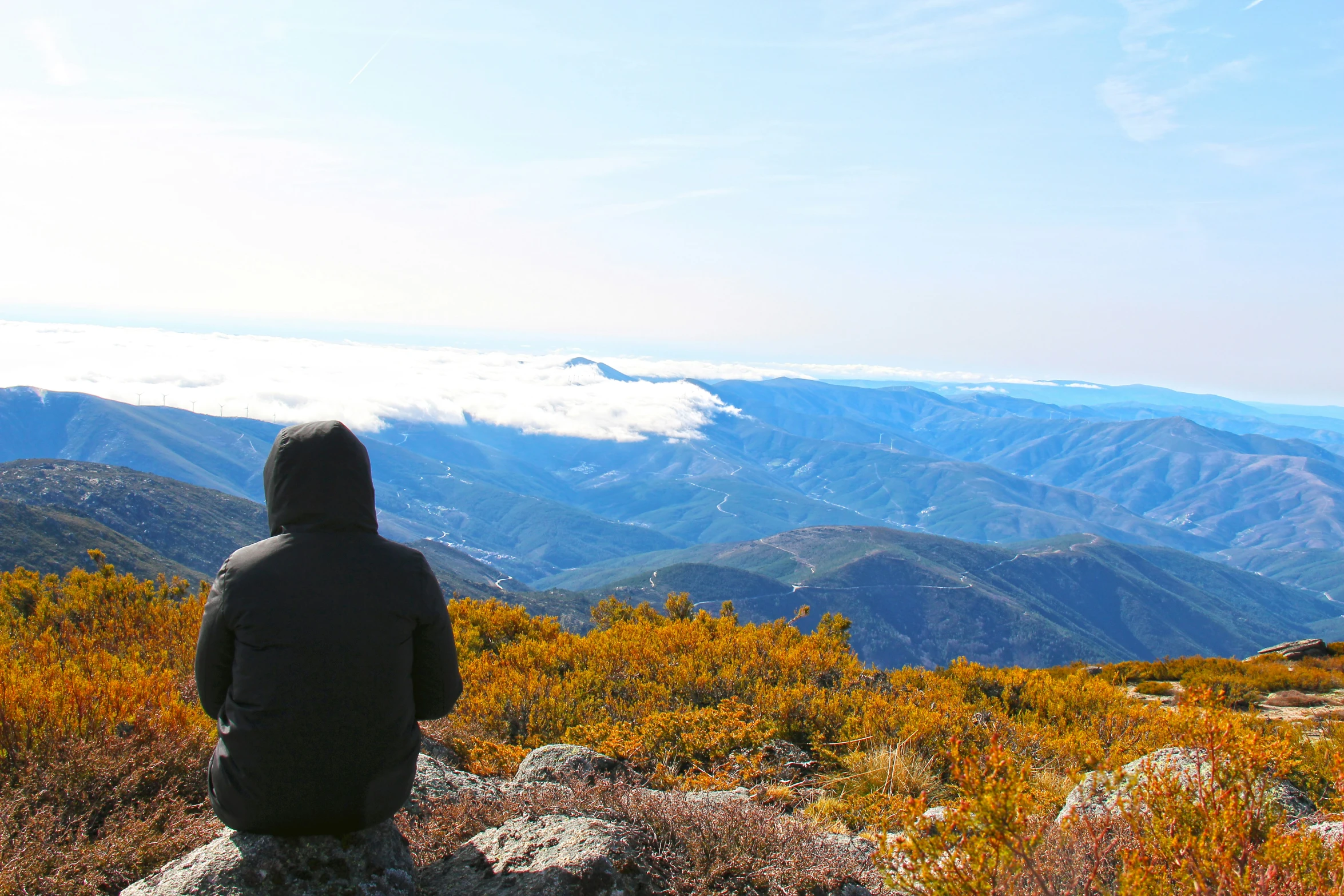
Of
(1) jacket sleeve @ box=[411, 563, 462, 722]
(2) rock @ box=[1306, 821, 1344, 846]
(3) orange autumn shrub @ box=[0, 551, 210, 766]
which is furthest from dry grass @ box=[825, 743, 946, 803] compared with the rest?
(3) orange autumn shrub @ box=[0, 551, 210, 766]

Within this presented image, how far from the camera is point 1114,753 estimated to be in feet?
27.3

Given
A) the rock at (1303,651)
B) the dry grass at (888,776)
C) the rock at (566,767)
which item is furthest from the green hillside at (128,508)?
the dry grass at (888,776)

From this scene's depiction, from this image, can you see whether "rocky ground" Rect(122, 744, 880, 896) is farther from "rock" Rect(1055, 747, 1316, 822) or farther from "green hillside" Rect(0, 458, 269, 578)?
"green hillside" Rect(0, 458, 269, 578)

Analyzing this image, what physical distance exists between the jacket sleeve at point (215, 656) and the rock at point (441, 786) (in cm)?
179

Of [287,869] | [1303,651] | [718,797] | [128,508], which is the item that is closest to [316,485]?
[287,869]

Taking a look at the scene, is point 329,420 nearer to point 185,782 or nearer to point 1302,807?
point 185,782

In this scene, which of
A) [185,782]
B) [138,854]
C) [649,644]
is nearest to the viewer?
[138,854]

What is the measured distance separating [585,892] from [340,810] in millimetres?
1476

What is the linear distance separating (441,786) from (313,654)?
9.00 feet

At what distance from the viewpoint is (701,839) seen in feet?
16.2

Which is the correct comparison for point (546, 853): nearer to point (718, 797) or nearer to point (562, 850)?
point (562, 850)

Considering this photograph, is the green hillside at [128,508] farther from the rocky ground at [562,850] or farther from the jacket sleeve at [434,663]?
the jacket sleeve at [434,663]

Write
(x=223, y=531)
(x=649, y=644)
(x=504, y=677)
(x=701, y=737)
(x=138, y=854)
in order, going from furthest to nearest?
1. (x=223, y=531)
2. (x=649, y=644)
3. (x=504, y=677)
4. (x=701, y=737)
5. (x=138, y=854)

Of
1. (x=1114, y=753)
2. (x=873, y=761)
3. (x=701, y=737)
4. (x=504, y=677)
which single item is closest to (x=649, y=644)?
(x=504, y=677)
